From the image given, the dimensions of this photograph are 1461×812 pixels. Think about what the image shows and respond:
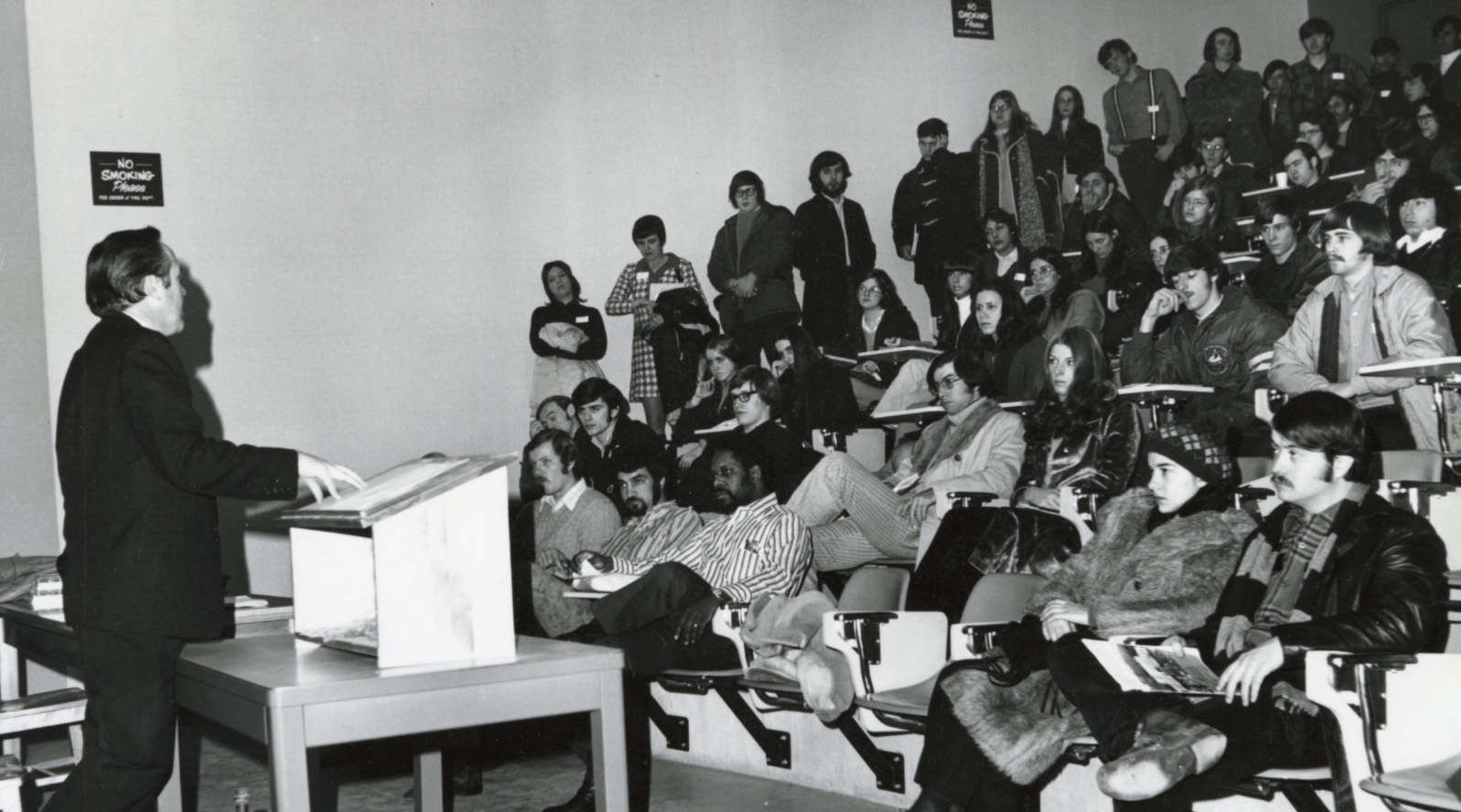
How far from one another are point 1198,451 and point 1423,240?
287 cm

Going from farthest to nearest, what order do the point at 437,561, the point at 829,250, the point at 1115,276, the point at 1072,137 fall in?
the point at 1072,137 < the point at 829,250 < the point at 1115,276 < the point at 437,561

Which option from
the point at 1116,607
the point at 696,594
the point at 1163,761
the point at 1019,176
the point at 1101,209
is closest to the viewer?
the point at 1163,761

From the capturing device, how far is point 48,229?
257 inches

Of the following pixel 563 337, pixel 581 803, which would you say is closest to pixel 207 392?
pixel 563 337

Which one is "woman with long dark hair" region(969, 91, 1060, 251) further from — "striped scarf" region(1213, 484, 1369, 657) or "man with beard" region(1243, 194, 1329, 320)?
"striped scarf" region(1213, 484, 1369, 657)

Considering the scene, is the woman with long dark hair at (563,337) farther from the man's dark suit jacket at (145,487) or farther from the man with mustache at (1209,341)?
the man's dark suit jacket at (145,487)

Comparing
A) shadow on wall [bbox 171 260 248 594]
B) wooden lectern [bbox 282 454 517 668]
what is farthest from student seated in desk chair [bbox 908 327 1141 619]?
shadow on wall [bbox 171 260 248 594]

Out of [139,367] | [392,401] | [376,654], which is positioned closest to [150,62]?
[392,401]

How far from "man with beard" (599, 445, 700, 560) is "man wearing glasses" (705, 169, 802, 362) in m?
2.34

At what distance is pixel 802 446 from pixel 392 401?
2918 mm

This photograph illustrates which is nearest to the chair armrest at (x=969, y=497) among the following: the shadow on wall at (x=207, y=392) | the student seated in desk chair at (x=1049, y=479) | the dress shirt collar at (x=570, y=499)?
the student seated in desk chair at (x=1049, y=479)

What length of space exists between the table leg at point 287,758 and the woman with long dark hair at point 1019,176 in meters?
6.41

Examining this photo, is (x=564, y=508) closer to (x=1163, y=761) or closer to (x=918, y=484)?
(x=918, y=484)

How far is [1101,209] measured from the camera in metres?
7.29
